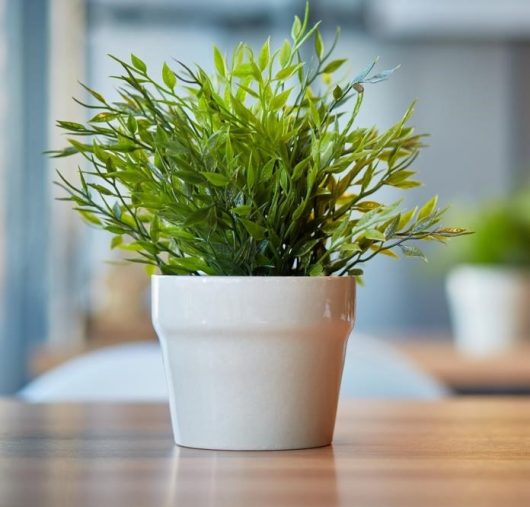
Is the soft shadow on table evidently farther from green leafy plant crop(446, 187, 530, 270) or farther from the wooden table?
green leafy plant crop(446, 187, 530, 270)

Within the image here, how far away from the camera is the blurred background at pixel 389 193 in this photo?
8.91ft

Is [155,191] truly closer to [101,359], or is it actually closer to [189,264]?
[189,264]

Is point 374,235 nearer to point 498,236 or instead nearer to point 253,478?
point 253,478

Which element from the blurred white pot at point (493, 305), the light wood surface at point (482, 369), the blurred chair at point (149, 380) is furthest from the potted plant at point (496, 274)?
the blurred chair at point (149, 380)

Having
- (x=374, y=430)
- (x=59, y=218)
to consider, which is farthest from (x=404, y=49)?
(x=374, y=430)

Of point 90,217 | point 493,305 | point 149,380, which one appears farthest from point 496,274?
point 90,217

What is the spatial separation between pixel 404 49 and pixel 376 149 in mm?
3368

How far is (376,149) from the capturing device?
705 mm

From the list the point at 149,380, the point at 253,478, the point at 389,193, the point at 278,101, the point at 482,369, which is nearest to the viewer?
the point at 253,478

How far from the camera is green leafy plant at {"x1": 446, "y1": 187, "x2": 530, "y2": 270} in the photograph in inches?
106

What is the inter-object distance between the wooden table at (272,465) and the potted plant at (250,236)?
0.04m

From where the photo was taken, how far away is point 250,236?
2.30 ft

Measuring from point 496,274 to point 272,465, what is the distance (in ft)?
6.94

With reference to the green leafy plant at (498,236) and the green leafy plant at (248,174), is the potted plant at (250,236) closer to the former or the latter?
the green leafy plant at (248,174)
